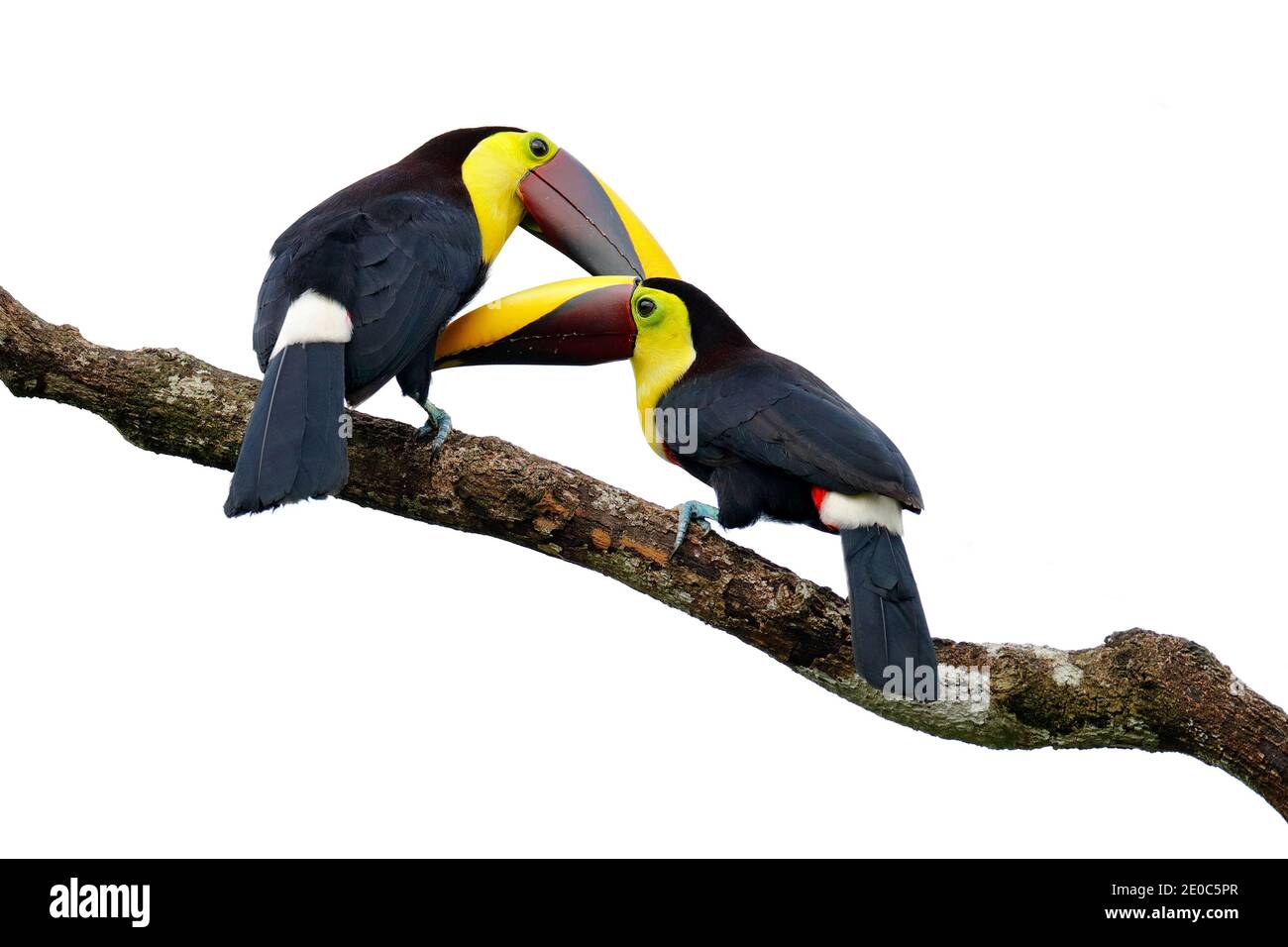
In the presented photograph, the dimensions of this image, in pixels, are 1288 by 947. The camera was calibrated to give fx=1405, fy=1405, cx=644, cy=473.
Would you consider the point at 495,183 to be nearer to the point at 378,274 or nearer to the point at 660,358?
the point at 378,274

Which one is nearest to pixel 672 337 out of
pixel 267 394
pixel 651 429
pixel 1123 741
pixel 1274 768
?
pixel 651 429

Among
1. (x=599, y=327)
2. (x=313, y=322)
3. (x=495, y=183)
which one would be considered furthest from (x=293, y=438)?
(x=495, y=183)

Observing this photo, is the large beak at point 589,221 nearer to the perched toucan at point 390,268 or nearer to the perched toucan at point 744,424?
the perched toucan at point 390,268

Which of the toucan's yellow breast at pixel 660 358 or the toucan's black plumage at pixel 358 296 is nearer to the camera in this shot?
the toucan's black plumage at pixel 358 296

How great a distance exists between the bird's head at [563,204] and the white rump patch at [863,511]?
1.38m

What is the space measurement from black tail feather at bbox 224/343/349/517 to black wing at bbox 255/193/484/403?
0.17 m

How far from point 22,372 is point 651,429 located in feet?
6.70

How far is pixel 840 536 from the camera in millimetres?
4215

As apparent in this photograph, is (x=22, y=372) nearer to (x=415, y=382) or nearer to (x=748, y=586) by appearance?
(x=415, y=382)

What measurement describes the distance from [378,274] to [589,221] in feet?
3.41

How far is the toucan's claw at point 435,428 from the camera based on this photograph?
4449mm

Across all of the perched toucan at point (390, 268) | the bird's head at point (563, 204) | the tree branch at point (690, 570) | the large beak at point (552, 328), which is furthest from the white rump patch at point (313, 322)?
the bird's head at point (563, 204)

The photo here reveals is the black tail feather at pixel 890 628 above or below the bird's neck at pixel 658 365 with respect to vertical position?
below

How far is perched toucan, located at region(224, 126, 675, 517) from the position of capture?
157 inches
